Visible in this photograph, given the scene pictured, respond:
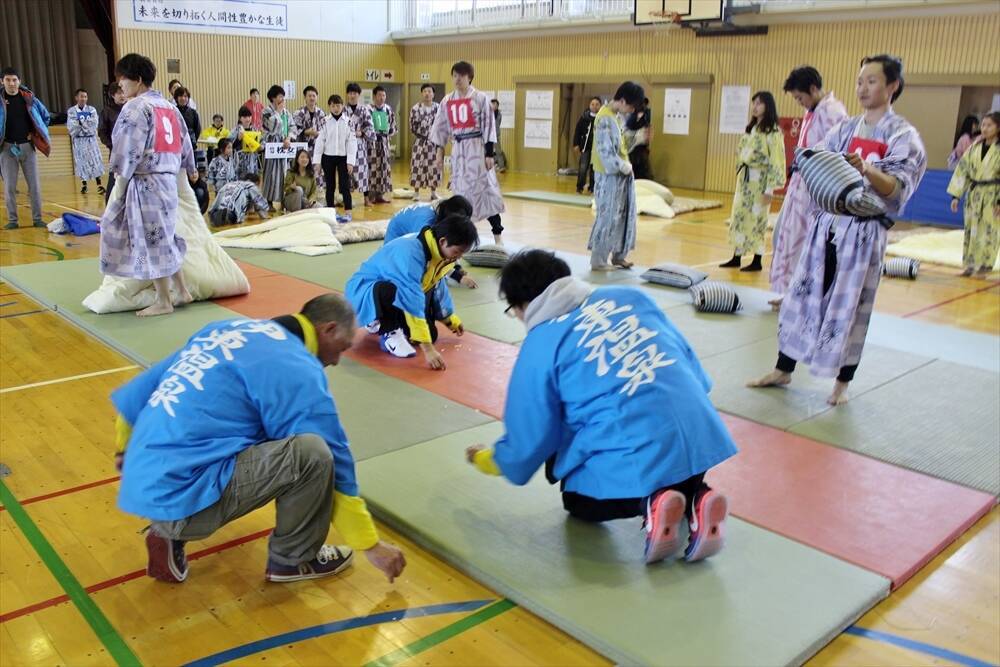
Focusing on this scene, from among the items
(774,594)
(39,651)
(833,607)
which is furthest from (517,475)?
(39,651)

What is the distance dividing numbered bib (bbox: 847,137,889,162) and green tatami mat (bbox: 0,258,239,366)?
347 centimetres

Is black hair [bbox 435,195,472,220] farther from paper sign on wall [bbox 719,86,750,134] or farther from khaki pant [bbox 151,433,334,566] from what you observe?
paper sign on wall [bbox 719,86,750,134]

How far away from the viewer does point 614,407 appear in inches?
91.2

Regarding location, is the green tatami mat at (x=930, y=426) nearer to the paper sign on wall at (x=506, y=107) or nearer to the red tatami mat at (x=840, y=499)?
the red tatami mat at (x=840, y=499)

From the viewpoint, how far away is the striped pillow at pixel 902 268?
6.94 metres

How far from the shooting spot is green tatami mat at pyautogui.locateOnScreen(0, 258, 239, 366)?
452cm

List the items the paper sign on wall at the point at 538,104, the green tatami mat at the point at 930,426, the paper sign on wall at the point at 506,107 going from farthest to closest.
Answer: the paper sign on wall at the point at 506,107
the paper sign on wall at the point at 538,104
the green tatami mat at the point at 930,426

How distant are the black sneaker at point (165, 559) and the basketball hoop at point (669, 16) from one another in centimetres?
1184

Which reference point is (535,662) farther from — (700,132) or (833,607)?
(700,132)

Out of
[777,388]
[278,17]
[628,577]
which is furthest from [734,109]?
[628,577]

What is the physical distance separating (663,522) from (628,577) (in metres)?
0.19

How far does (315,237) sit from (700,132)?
7.97m

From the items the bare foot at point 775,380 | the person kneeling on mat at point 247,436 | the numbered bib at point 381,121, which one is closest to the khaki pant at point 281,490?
the person kneeling on mat at point 247,436

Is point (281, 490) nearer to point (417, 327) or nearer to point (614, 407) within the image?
point (614, 407)
